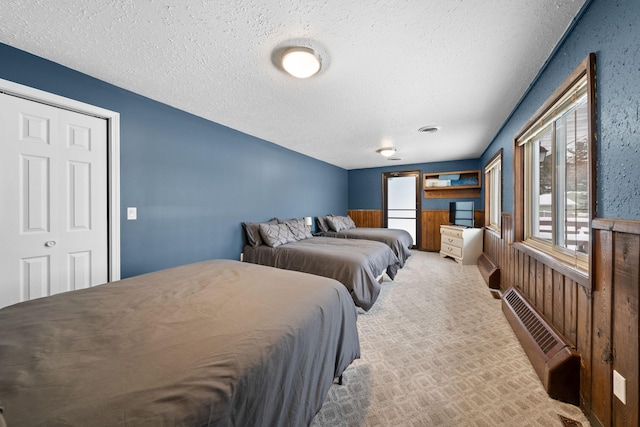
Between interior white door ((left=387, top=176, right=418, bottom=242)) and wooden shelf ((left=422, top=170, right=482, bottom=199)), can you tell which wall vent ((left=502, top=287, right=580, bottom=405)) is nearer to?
wooden shelf ((left=422, top=170, right=482, bottom=199))

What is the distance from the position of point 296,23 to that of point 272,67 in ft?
1.67

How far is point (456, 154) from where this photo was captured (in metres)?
5.06

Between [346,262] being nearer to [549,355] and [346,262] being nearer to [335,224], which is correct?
[549,355]

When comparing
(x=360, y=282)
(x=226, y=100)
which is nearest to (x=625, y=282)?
(x=360, y=282)

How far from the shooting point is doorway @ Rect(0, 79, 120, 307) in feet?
5.53

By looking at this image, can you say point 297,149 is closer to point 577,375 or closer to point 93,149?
point 93,149

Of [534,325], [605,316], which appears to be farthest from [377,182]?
[605,316]

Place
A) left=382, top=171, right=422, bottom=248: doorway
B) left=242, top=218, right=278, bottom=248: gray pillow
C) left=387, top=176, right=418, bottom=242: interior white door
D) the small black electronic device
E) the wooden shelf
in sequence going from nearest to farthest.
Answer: left=242, top=218, right=278, bottom=248: gray pillow < the small black electronic device < the wooden shelf < left=382, top=171, right=422, bottom=248: doorway < left=387, top=176, right=418, bottom=242: interior white door

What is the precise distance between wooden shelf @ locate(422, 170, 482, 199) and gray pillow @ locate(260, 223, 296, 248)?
4.02 m

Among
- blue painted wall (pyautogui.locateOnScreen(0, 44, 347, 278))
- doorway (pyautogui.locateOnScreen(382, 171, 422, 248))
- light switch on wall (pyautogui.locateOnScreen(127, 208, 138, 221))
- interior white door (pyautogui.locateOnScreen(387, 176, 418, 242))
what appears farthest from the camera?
interior white door (pyautogui.locateOnScreen(387, 176, 418, 242))

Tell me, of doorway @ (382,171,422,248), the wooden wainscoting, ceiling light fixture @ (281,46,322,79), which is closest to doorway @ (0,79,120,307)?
ceiling light fixture @ (281,46,322,79)

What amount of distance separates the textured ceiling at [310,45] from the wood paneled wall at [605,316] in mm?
1342

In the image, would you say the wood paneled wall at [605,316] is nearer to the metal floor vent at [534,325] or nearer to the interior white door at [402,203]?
the metal floor vent at [534,325]

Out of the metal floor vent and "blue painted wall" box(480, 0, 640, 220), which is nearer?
"blue painted wall" box(480, 0, 640, 220)
